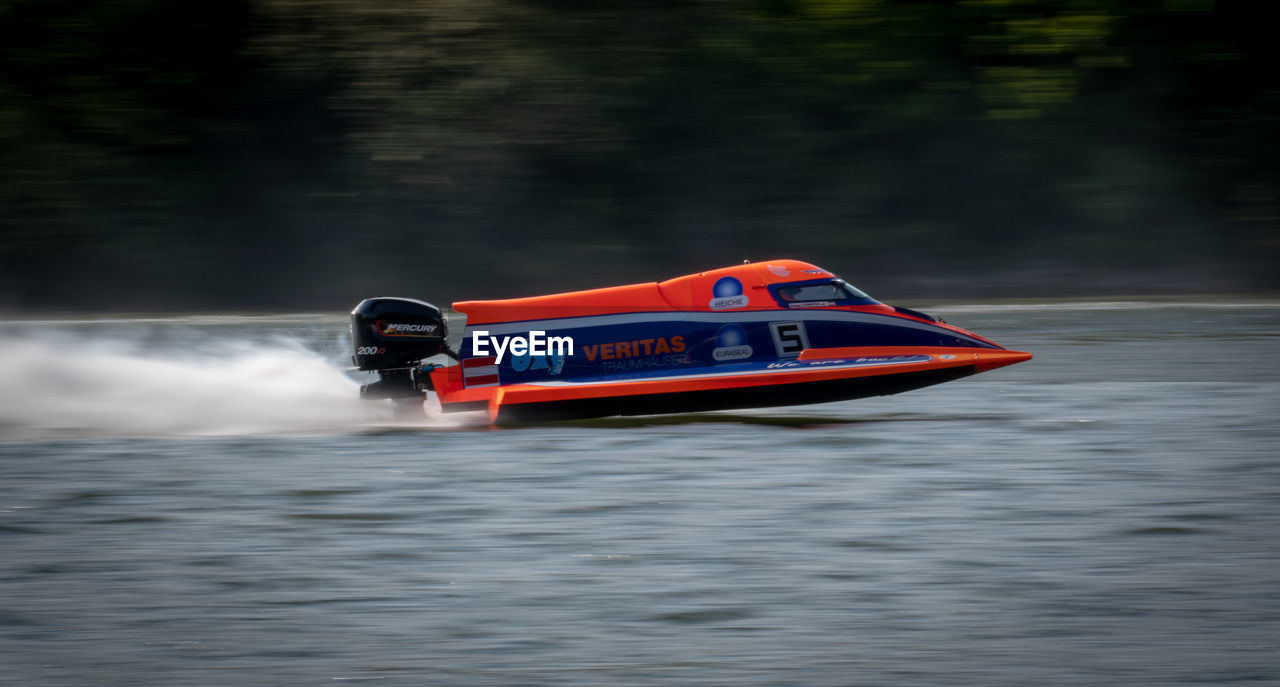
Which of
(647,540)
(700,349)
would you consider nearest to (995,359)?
(700,349)

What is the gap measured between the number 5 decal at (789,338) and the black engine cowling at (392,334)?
2.49 m

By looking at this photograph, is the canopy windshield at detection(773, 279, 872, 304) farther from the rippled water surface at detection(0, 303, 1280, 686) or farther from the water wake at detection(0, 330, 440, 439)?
the water wake at detection(0, 330, 440, 439)

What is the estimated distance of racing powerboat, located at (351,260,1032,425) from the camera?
9547mm

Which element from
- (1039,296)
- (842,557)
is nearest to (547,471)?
(842,557)

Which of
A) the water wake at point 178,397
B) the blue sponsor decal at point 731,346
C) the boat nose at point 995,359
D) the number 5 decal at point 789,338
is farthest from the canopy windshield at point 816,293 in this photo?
the water wake at point 178,397

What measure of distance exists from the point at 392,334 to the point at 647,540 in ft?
11.5

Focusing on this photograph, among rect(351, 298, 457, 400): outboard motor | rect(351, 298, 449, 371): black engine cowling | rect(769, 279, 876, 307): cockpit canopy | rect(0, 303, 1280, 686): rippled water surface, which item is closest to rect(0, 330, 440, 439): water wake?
rect(0, 303, 1280, 686): rippled water surface

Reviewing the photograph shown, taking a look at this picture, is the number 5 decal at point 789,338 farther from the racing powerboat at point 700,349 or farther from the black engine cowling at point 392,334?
the black engine cowling at point 392,334

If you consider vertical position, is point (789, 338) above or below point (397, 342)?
below

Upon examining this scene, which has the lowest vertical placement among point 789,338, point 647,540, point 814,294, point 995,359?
point 647,540

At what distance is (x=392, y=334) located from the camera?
995 centimetres

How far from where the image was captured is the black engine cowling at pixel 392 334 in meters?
9.92

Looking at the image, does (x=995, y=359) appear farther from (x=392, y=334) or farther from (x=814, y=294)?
(x=392, y=334)

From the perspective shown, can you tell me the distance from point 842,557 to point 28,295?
23788mm
